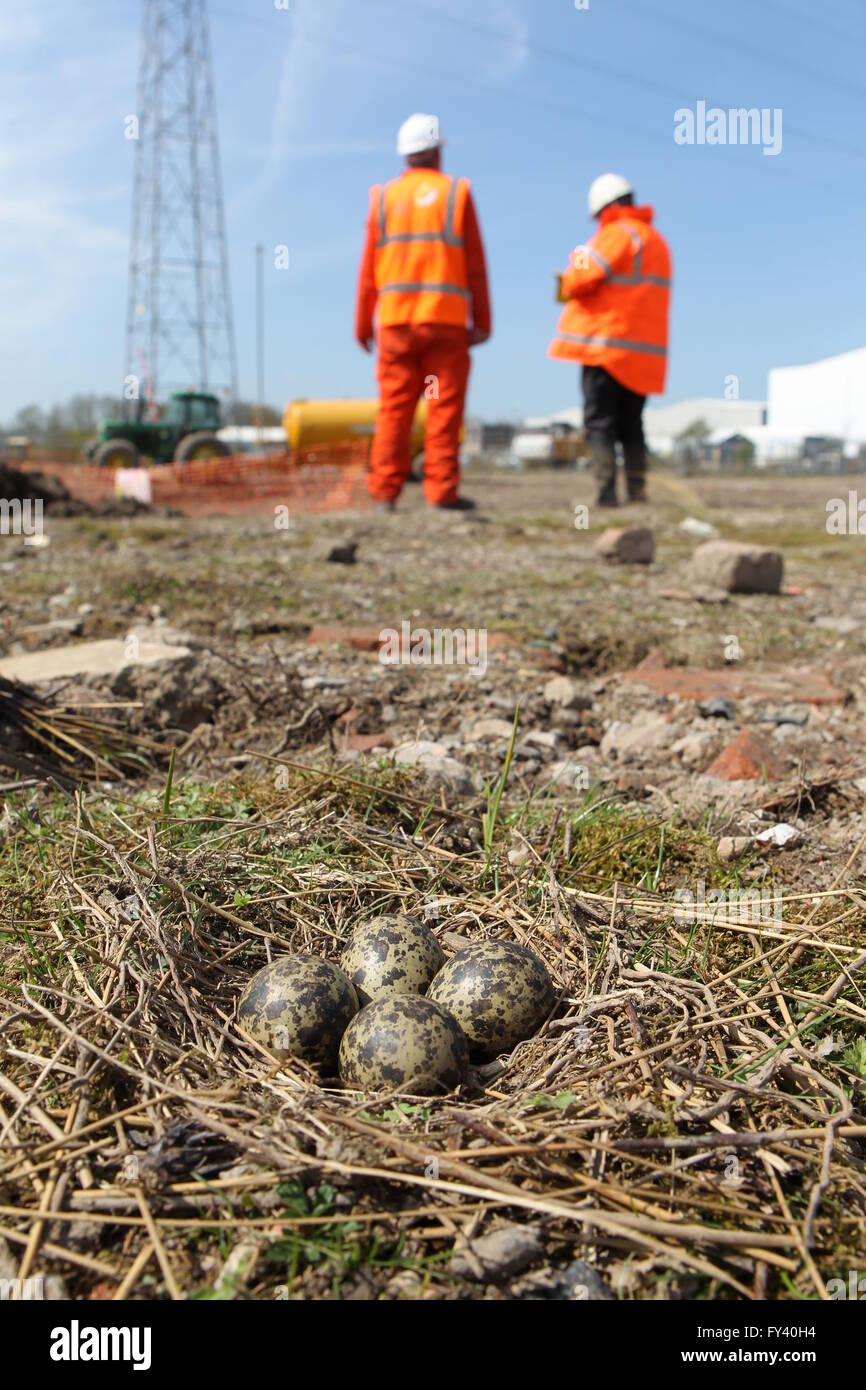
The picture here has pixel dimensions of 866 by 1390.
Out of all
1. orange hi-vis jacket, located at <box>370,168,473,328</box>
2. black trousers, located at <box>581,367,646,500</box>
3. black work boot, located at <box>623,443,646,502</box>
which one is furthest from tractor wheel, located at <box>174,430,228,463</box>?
black trousers, located at <box>581,367,646,500</box>

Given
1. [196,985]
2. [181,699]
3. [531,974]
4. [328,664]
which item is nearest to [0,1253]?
[196,985]

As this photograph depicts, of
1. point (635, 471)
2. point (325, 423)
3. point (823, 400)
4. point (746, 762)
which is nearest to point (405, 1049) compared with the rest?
point (746, 762)

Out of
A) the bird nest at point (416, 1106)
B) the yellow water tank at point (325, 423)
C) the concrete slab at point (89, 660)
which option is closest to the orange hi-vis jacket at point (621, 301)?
the concrete slab at point (89, 660)

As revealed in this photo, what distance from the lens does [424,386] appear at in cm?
1023

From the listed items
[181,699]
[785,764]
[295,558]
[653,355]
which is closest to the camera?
[785,764]

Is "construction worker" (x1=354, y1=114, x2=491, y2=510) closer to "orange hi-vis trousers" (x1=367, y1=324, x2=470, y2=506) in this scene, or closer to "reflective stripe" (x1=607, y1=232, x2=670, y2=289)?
"orange hi-vis trousers" (x1=367, y1=324, x2=470, y2=506)

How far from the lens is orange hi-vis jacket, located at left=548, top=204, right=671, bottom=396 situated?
384 inches

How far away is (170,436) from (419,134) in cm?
1179

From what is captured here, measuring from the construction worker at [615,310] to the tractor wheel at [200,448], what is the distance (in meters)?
10.2

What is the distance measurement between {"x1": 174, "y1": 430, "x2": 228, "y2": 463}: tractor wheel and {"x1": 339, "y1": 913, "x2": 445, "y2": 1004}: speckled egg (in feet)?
57.7

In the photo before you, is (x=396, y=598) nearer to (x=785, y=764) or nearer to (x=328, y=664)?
(x=328, y=664)

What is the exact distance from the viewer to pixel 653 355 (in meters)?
10.1
